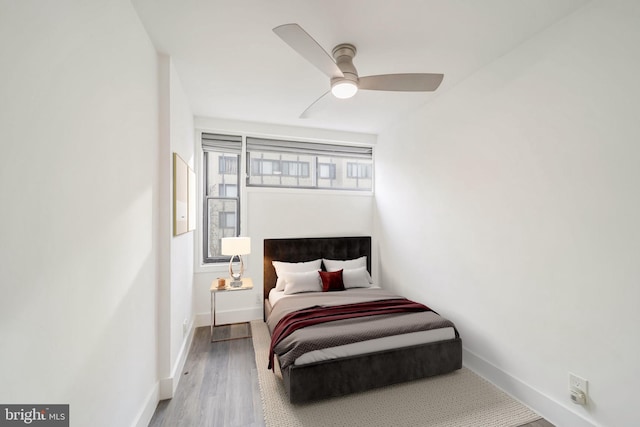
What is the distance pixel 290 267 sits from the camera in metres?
3.65

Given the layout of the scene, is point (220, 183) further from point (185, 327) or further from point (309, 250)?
point (185, 327)

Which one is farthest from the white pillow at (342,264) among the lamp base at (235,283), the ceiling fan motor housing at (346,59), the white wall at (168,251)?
the ceiling fan motor housing at (346,59)

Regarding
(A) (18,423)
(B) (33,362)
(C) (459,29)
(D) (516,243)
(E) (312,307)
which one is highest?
(C) (459,29)

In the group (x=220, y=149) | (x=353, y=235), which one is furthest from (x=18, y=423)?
(x=353, y=235)

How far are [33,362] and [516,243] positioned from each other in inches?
110

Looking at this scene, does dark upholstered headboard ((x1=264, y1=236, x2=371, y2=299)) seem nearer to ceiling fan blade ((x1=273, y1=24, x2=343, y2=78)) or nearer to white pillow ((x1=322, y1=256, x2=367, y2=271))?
white pillow ((x1=322, y1=256, x2=367, y2=271))

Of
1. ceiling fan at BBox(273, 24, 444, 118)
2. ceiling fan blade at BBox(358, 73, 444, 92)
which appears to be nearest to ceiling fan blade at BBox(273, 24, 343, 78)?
ceiling fan at BBox(273, 24, 444, 118)

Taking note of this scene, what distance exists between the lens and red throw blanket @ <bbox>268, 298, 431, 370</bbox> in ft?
7.84

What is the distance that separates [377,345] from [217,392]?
1384mm

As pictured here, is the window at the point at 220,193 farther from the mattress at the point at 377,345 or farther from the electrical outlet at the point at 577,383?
the electrical outlet at the point at 577,383

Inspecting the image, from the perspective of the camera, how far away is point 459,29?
74.5 inches

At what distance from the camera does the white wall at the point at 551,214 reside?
155cm

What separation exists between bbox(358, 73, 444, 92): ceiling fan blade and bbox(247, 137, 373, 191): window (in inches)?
82.3

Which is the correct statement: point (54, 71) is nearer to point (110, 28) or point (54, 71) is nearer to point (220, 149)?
point (110, 28)
